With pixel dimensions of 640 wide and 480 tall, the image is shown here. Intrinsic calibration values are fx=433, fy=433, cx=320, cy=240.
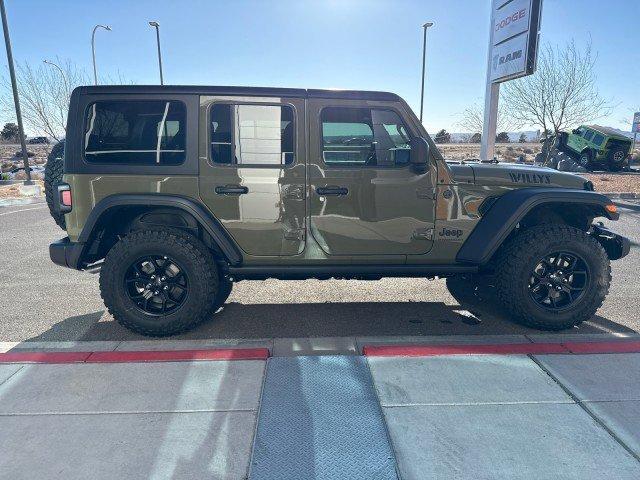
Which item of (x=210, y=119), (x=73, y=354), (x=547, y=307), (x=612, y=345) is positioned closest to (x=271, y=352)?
(x=73, y=354)

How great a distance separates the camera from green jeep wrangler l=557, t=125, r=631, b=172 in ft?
62.5

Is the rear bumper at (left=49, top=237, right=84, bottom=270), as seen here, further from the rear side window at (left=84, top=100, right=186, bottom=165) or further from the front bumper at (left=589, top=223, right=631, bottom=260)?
the front bumper at (left=589, top=223, right=631, bottom=260)

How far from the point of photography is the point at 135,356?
10.6 ft

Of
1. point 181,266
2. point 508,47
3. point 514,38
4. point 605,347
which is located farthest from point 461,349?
point 508,47

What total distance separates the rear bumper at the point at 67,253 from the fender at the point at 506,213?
3.14 meters

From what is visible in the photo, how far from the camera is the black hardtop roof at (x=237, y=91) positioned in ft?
11.1

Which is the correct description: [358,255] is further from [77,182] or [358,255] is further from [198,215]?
[77,182]

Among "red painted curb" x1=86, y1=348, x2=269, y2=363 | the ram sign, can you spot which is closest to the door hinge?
"red painted curb" x1=86, y1=348, x2=269, y2=363

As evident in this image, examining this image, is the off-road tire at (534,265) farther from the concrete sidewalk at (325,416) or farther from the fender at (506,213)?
the concrete sidewalk at (325,416)

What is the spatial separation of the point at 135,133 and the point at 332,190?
1.63 meters

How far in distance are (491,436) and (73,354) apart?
115 inches

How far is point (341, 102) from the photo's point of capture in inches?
137

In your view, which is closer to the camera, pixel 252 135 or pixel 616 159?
pixel 252 135

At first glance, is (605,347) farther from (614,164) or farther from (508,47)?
(614,164)
